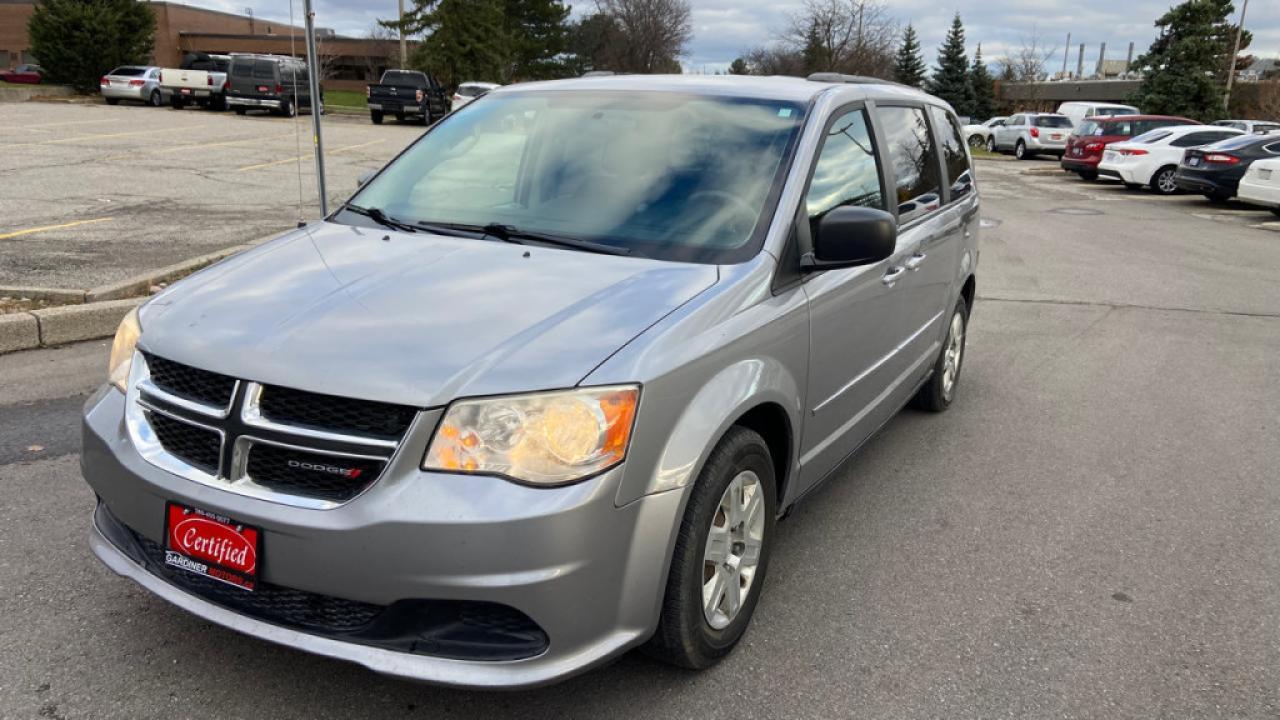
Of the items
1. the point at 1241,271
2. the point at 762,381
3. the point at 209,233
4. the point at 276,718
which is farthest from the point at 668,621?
the point at 1241,271

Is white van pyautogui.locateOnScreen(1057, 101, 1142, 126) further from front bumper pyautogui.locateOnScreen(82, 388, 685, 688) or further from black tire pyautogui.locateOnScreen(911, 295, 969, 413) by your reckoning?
front bumper pyautogui.locateOnScreen(82, 388, 685, 688)

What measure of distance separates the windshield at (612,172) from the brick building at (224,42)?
65319 millimetres

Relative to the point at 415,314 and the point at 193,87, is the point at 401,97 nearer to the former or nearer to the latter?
the point at 193,87

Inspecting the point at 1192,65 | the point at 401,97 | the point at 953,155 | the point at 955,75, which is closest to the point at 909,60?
the point at 955,75

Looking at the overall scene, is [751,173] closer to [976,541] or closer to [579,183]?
[579,183]

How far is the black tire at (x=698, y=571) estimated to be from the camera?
2.78m

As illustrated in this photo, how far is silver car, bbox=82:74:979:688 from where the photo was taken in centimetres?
243

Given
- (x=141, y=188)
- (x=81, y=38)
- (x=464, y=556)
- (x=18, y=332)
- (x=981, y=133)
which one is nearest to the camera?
(x=464, y=556)


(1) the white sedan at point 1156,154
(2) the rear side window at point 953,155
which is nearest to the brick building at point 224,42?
(1) the white sedan at point 1156,154

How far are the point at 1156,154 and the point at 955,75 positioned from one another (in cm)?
4737

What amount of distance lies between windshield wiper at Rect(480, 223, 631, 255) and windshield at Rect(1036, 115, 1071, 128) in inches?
1438

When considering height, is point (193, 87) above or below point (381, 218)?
above

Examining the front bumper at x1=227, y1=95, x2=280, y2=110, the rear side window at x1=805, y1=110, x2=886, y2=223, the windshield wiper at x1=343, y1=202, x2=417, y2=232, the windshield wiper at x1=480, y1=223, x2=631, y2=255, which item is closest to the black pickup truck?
the front bumper at x1=227, y1=95, x2=280, y2=110

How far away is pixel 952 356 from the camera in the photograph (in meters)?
5.99
